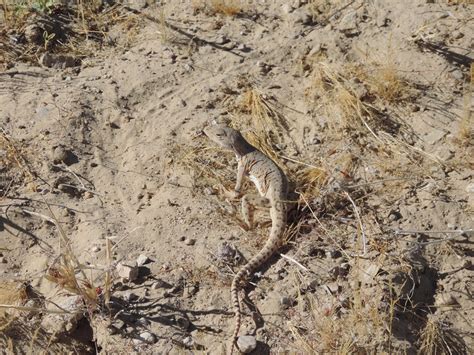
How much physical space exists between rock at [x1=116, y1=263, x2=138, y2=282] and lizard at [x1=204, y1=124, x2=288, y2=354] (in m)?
0.85

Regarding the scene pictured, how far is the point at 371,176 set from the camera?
588 cm

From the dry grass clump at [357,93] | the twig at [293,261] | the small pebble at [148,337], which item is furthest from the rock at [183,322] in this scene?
the dry grass clump at [357,93]

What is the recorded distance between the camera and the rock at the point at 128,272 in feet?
16.7

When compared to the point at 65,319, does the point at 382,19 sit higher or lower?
higher

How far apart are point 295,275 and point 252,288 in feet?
1.23

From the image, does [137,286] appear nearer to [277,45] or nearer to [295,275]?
[295,275]

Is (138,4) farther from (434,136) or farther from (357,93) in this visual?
(434,136)

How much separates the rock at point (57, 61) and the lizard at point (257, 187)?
2243mm

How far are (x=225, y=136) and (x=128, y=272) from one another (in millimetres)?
1631

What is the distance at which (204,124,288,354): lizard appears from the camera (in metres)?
5.12

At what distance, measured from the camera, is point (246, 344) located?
4.59 metres

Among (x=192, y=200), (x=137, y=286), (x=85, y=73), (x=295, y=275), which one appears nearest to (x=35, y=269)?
(x=137, y=286)

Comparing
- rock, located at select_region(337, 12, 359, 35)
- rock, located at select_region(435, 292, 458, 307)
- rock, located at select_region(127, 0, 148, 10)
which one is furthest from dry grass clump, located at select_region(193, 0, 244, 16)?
rock, located at select_region(435, 292, 458, 307)

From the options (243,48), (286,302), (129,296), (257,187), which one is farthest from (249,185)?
(243,48)
